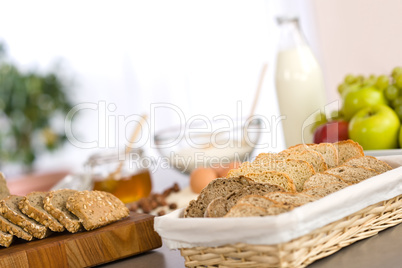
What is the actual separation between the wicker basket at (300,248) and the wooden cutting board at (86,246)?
29 centimetres

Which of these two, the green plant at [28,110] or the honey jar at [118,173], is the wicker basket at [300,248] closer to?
the honey jar at [118,173]

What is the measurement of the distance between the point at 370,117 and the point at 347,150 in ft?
1.59

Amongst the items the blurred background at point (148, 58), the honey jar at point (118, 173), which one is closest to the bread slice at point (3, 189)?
the honey jar at point (118, 173)

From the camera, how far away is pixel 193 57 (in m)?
5.14

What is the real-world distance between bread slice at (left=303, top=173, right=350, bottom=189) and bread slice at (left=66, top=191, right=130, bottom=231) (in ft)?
1.49

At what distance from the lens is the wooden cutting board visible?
1055mm

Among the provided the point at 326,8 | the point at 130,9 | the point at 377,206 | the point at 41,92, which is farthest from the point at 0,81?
the point at 377,206

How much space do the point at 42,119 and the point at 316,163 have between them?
15.9 ft

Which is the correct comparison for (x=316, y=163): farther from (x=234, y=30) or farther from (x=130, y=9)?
(x=130, y=9)

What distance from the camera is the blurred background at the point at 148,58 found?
449 cm

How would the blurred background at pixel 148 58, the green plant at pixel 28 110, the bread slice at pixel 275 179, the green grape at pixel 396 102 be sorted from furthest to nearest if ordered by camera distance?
the green plant at pixel 28 110
the blurred background at pixel 148 58
the green grape at pixel 396 102
the bread slice at pixel 275 179

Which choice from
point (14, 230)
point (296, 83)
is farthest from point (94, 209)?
point (296, 83)

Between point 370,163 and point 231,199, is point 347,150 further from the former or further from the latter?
point 231,199

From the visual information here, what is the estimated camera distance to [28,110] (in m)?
5.49
